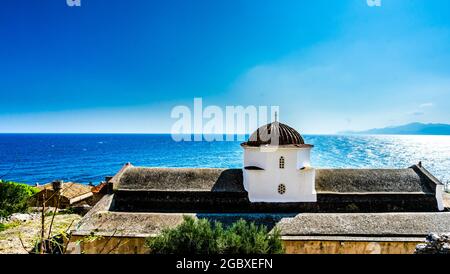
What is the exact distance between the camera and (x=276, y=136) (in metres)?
17.0

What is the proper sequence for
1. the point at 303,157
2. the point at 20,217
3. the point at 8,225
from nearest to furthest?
the point at 303,157, the point at 8,225, the point at 20,217

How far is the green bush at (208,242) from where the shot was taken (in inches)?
396

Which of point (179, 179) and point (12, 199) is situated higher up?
point (179, 179)

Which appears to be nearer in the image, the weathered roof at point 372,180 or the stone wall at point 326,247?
the stone wall at point 326,247

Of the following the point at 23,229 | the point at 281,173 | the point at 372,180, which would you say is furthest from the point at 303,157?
the point at 23,229

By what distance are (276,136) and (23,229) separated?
16526mm

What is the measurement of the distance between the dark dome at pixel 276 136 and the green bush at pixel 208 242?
22.1 ft

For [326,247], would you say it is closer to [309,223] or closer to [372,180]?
[309,223]

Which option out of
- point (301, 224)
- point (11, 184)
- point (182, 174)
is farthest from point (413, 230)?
point (11, 184)

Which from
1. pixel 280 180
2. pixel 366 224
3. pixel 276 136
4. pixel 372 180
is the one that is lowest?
pixel 366 224

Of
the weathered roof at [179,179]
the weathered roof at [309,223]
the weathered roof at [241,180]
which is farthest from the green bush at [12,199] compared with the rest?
the weathered roof at [309,223]

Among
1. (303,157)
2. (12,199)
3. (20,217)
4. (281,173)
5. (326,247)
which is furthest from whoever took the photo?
(12,199)

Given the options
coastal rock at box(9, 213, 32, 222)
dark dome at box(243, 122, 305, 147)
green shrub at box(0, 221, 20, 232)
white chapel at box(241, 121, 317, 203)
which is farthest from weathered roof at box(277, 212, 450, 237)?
coastal rock at box(9, 213, 32, 222)

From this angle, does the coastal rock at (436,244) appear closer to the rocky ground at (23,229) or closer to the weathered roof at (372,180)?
the weathered roof at (372,180)
